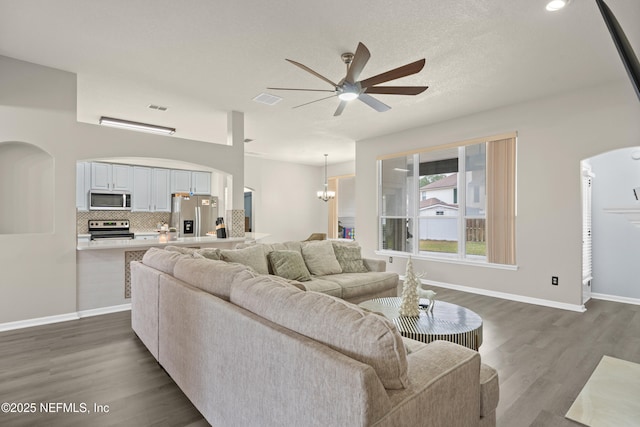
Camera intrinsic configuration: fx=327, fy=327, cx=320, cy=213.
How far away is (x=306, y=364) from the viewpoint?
1.14 m

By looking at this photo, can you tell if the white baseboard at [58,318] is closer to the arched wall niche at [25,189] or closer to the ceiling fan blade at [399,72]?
the arched wall niche at [25,189]

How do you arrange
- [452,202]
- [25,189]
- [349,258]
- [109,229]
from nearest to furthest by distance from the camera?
[25,189]
[349,258]
[452,202]
[109,229]

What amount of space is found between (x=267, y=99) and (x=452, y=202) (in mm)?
3554

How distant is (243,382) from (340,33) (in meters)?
2.91

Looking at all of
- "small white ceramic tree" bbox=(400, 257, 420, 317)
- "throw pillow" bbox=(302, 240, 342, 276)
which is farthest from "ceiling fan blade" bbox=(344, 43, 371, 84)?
"throw pillow" bbox=(302, 240, 342, 276)

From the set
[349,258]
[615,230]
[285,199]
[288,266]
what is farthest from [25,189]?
[615,230]

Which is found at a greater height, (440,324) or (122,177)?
(122,177)

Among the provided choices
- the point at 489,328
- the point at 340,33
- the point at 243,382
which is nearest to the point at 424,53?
the point at 340,33

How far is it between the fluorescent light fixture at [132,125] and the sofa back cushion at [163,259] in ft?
12.2

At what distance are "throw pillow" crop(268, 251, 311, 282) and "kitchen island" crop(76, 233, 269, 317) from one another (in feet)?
5.51

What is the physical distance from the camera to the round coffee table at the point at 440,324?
2311 millimetres

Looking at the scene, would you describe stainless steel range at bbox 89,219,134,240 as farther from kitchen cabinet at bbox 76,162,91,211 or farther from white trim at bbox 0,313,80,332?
white trim at bbox 0,313,80,332

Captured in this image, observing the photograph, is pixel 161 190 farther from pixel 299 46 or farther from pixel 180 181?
pixel 299 46

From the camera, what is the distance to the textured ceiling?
105 inches
